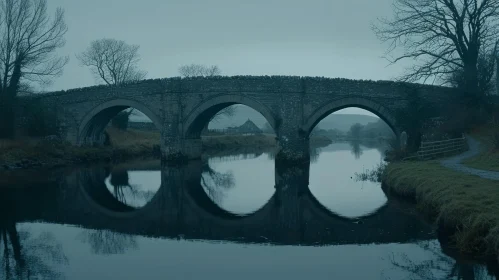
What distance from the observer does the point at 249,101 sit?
26062mm

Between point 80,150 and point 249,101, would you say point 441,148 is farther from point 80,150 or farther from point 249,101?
point 80,150

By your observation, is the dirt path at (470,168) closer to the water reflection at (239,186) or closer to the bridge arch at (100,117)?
the water reflection at (239,186)

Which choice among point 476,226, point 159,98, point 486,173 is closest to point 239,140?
point 159,98

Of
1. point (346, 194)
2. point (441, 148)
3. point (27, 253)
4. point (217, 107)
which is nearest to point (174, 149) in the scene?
point (217, 107)

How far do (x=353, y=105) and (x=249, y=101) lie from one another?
223 inches

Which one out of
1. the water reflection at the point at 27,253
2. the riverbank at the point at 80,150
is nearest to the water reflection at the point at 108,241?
the water reflection at the point at 27,253

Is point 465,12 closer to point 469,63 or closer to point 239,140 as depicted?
point 469,63

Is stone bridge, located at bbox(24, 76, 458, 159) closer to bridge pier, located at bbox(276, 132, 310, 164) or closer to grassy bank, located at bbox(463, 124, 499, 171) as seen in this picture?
bridge pier, located at bbox(276, 132, 310, 164)

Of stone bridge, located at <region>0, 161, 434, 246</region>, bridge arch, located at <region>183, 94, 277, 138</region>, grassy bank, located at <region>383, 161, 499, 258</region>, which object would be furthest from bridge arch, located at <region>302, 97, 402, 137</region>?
grassy bank, located at <region>383, 161, 499, 258</region>

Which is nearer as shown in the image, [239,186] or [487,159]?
[487,159]

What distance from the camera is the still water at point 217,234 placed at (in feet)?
25.4

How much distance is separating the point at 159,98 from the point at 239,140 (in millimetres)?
22298

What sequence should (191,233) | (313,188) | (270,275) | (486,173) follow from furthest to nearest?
(313,188), (486,173), (191,233), (270,275)

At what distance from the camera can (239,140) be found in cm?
4928
